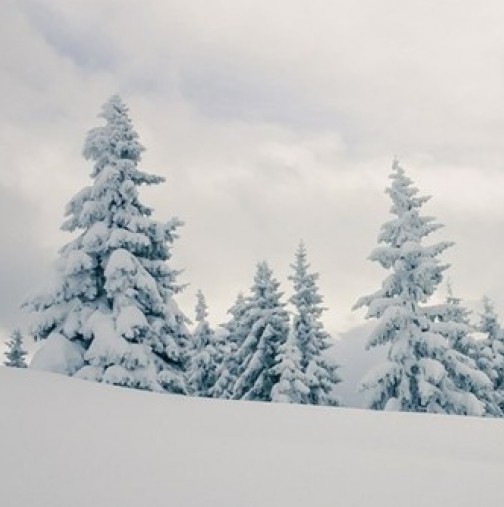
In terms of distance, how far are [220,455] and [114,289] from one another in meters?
14.3

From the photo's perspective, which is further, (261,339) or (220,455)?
(261,339)

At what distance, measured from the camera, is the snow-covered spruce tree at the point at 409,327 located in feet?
71.4

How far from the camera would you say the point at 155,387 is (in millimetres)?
17984

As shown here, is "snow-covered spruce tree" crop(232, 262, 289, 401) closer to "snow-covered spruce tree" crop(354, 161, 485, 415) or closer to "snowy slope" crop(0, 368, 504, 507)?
"snow-covered spruce tree" crop(354, 161, 485, 415)

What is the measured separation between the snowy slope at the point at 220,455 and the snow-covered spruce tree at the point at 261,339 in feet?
77.5

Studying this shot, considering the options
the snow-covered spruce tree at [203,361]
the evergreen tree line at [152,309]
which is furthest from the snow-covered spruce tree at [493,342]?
the snow-covered spruce tree at [203,361]

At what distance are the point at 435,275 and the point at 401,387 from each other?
4441 millimetres

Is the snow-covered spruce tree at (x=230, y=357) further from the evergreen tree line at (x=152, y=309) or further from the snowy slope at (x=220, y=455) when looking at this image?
the snowy slope at (x=220, y=455)

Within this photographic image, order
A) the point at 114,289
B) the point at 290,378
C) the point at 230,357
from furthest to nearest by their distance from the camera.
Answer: the point at 230,357, the point at 290,378, the point at 114,289

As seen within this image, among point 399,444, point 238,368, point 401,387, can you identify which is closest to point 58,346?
point 401,387

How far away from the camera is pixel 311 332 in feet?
108

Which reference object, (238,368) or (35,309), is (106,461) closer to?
(35,309)

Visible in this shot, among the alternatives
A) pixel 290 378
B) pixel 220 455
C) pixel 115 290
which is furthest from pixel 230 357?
pixel 220 455

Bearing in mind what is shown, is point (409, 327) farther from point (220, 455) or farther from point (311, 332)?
point (220, 455)
